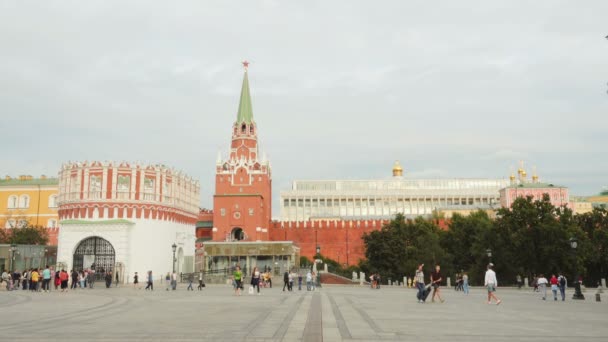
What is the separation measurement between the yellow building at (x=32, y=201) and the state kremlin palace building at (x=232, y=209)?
64 cm

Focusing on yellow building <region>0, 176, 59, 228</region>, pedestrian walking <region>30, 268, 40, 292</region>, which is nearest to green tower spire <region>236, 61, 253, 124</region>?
yellow building <region>0, 176, 59, 228</region>

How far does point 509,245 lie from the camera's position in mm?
45781

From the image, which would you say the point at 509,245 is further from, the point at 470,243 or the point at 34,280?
the point at 34,280

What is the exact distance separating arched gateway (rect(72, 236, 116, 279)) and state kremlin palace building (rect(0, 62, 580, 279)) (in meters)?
0.09

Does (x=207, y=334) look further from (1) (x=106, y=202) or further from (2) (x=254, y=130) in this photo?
(2) (x=254, y=130)

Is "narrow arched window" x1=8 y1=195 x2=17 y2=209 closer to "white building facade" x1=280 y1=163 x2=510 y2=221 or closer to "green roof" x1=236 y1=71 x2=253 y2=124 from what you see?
"green roof" x1=236 y1=71 x2=253 y2=124

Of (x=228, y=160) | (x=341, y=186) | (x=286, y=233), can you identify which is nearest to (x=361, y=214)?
(x=341, y=186)

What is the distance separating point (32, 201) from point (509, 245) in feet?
245

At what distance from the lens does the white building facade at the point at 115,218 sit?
5094cm

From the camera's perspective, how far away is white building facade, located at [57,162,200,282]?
5094 cm

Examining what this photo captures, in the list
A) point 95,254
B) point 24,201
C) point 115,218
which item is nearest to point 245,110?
point 115,218

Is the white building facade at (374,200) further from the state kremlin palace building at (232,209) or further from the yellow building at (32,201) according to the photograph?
the yellow building at (32,201)

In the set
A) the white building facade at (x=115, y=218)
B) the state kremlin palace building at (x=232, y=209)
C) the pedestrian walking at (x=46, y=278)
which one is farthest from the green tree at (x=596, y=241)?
the pedestrian walking at (x=46, y=278)

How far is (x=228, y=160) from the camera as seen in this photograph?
82688 millimetres
